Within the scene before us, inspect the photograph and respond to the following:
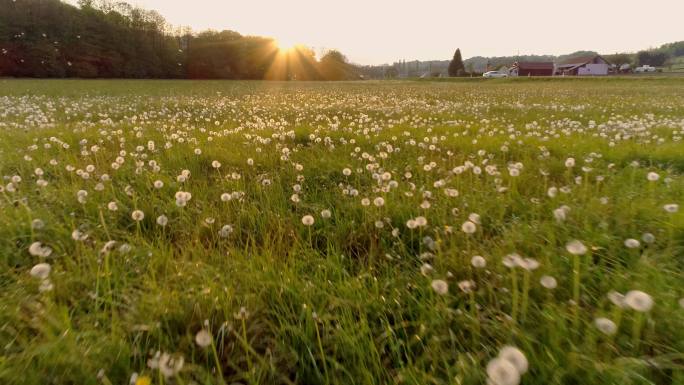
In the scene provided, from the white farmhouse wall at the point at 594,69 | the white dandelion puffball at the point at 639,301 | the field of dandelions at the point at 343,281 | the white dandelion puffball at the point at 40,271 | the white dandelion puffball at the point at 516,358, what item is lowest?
the field of dandelions at the point at 343,281

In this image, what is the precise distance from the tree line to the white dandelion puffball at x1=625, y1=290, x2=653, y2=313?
6586 centimetres

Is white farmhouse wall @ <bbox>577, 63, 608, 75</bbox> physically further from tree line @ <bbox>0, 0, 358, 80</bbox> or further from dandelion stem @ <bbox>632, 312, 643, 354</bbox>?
dandelion stem @ <bbox>632, 312, 643, 354</bbox>

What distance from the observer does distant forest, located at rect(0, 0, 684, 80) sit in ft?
163

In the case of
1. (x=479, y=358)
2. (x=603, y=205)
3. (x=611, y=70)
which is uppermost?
(x=611, y=70)

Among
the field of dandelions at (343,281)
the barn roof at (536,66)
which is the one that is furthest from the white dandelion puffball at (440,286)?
the barn roof at (536,66)

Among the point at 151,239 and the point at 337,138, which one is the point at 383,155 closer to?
the point at 337,138

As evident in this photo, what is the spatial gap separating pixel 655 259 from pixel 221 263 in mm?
2196

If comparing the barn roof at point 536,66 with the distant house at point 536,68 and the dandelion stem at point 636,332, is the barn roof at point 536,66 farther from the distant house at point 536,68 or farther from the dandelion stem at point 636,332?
the dandelion stem at point 636,332

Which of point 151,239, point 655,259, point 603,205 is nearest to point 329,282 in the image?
point 151,239

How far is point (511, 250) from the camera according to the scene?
192cm

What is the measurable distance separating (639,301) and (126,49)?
72858 millimetres

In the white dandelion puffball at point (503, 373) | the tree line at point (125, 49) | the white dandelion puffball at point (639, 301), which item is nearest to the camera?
the white dandelion puffball at point (503, 373)

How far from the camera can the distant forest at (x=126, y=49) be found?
4981 centimetres

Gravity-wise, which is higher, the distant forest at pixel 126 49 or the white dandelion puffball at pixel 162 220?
the distant forest at pixel 126 49
